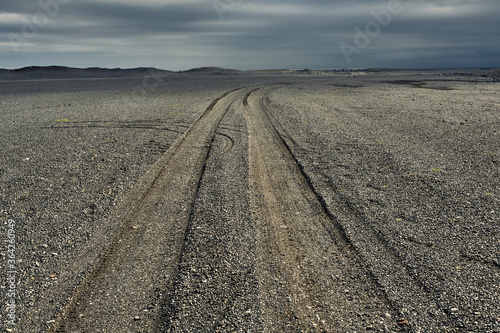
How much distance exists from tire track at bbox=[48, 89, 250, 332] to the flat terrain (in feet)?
0.06

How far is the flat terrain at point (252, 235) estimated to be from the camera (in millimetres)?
3502

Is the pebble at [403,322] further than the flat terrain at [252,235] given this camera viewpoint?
No

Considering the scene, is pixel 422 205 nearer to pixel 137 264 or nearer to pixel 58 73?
pixel 137 264

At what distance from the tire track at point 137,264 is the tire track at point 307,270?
1056 millimetres

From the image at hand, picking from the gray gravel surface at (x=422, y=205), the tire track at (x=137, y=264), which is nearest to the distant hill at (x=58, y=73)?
the gray gravel surface at (x=422, y=205)

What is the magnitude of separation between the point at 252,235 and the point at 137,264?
1.45m

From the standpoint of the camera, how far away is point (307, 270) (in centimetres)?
419

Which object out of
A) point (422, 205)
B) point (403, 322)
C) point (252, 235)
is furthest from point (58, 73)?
point (403, 322)

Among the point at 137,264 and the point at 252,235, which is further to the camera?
the point at 252,235

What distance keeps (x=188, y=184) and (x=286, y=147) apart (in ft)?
12.5

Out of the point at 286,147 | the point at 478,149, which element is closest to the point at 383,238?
the point at 286,147

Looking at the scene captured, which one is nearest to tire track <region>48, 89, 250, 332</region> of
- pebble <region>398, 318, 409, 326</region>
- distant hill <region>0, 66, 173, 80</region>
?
pebble <region>398, 318, 409, 326</region>

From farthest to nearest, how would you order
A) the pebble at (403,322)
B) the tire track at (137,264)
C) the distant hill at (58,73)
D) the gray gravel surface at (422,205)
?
the distant hill at (58,73) < the gray gravel surface at (422,205) < the tire track at (137,264) < the pebble at (403,322)

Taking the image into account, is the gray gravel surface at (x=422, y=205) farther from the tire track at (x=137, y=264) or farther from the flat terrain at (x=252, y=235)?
the tire track at (x=137, y=264)
